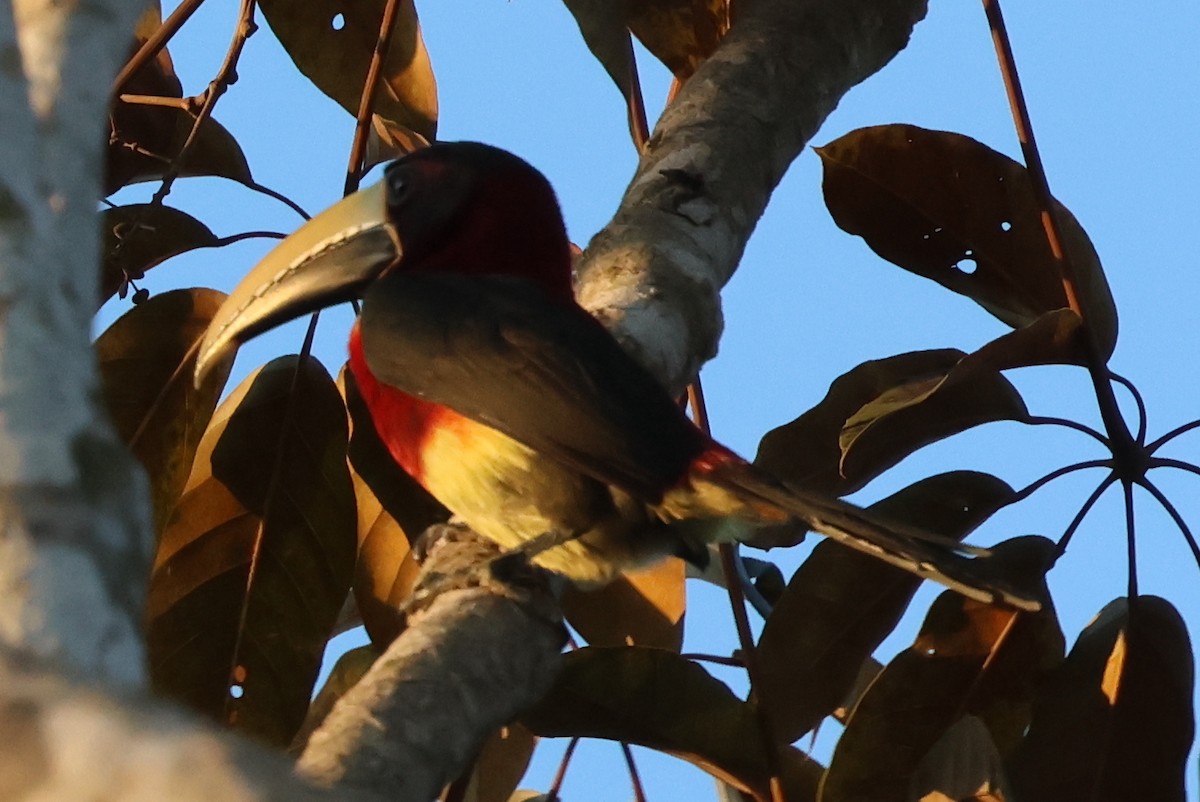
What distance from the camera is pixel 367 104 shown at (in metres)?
3.15

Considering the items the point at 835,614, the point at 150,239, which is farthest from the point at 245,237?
the point at 835,614

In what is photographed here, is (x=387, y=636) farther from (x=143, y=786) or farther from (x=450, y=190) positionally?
(x=143, y=786)

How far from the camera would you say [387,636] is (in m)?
3.18

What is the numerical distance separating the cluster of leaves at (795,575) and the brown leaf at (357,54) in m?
0.35

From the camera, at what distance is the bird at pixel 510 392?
2807 millimetres

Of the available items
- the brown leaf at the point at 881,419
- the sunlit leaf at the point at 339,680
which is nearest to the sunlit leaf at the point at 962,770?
the brown leaf at the point at 881,419

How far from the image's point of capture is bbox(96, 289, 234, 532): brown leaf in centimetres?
314

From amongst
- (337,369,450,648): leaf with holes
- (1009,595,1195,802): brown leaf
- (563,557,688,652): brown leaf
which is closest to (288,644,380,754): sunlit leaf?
(337,369,450,648): leaf with holes

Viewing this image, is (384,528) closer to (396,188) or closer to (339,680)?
(339,680)

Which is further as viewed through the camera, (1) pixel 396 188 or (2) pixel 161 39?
(1) pixel 396 188

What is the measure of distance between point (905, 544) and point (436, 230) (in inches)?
49.7

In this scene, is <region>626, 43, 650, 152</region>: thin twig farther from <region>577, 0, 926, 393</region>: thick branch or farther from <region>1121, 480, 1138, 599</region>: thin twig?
<region>1121, 480, 1138, 599</region>: thin twig

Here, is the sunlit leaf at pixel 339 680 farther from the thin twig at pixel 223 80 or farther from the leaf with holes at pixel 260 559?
the thin twig at pixel 223 80

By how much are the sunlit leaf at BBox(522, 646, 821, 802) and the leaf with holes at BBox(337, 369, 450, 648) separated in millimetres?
491
